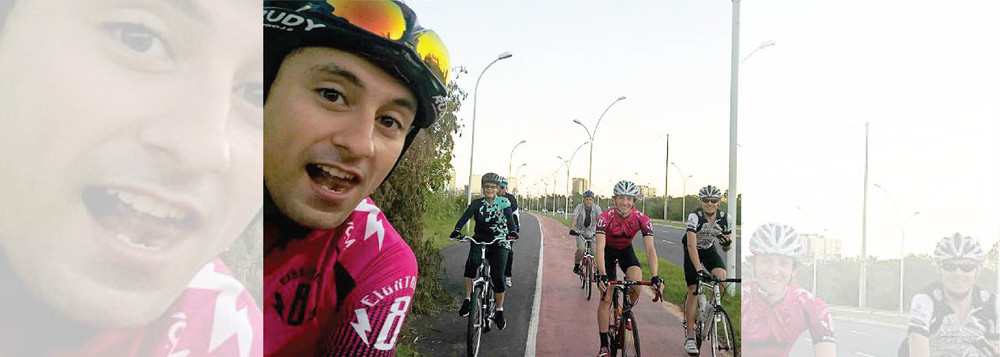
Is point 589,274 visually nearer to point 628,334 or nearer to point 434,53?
point 628,334

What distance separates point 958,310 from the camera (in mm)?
2043

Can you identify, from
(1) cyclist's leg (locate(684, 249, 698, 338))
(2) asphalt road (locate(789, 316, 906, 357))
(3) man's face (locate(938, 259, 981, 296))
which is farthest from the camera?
(1) cyclist's leg (locate(684, 249, 698, 338))

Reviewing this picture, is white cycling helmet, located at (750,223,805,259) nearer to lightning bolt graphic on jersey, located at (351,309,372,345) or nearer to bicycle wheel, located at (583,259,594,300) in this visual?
lightning bolt graphic on jersey, located at (351,309,372,345)

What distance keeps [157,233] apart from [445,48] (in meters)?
0.36

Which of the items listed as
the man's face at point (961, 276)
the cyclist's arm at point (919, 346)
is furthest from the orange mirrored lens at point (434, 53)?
the man's face at point (961, 276)

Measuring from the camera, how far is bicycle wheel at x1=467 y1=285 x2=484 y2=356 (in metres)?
3.40

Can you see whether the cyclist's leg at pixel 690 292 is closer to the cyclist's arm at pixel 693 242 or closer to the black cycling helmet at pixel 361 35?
the cyclist's arm at pixel 693 242

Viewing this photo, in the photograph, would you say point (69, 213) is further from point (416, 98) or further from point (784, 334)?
point (784, 334)

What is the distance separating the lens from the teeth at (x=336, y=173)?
1.72 ft

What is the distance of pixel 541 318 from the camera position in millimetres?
4684

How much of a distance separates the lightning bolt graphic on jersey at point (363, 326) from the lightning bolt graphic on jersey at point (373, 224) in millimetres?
80

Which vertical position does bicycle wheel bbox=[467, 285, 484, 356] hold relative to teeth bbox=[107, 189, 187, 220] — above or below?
below

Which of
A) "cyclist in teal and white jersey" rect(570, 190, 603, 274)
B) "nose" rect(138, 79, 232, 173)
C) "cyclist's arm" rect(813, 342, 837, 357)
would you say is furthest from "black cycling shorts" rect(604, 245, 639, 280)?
"nose" rect(138, 79, 232, 173)

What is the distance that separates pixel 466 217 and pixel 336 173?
324 cm
